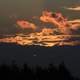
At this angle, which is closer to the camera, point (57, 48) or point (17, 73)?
point (17, 73)

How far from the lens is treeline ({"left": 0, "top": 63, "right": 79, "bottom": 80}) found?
7.55 metres

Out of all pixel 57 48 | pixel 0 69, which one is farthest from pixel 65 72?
pixel 0 69

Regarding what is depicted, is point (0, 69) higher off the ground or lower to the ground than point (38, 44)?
lower

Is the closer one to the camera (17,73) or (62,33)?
(17,73)

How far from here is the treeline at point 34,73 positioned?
7551 mm

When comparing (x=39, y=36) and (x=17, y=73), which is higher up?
(x=39, y=36)

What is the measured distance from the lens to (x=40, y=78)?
7.71m

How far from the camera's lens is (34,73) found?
7754 mm

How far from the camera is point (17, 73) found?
7.59 metres

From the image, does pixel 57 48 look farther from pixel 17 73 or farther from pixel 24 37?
pixel 17 73

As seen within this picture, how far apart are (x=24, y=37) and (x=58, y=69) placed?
1.25 meters

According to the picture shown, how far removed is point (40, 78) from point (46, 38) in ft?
4.46

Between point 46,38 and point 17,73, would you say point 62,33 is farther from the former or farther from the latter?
point 17,73

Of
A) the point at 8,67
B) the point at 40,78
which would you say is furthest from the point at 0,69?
the point at 40,78
